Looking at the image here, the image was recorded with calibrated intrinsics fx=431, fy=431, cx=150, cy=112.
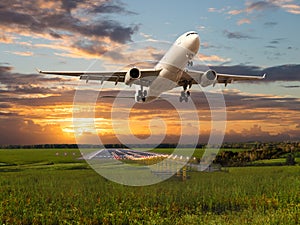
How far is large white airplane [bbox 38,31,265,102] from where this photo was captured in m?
46.8

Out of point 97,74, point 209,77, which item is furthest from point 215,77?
point 97,74

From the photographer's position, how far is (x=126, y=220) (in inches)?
1297

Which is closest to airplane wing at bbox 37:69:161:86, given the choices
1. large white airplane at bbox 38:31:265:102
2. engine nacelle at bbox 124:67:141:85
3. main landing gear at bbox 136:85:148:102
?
large white airplane at bbox 38:31:265:102

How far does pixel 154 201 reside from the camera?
128ft

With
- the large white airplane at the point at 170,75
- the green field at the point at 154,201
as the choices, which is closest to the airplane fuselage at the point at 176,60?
the large white airplane at the point at 170,75

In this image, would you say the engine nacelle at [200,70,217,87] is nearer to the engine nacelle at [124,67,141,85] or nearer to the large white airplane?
the large white airplane

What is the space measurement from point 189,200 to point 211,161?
28715 mm

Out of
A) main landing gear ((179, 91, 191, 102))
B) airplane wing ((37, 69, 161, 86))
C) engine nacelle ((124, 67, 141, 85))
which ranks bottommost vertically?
main landing gear ((179, 91, 191, 102))

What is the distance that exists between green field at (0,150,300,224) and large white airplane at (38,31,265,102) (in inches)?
458

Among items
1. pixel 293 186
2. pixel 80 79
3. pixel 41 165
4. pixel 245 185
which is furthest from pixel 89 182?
pixel 41 165

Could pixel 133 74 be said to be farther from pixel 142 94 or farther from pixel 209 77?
pixel 209 77

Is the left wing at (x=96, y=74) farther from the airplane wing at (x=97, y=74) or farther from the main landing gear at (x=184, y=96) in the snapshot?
the main landing gear at (x=184, y=96)

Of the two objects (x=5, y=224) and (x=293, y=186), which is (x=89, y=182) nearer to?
(x=5, y=224)

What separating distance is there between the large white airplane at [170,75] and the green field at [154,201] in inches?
458
